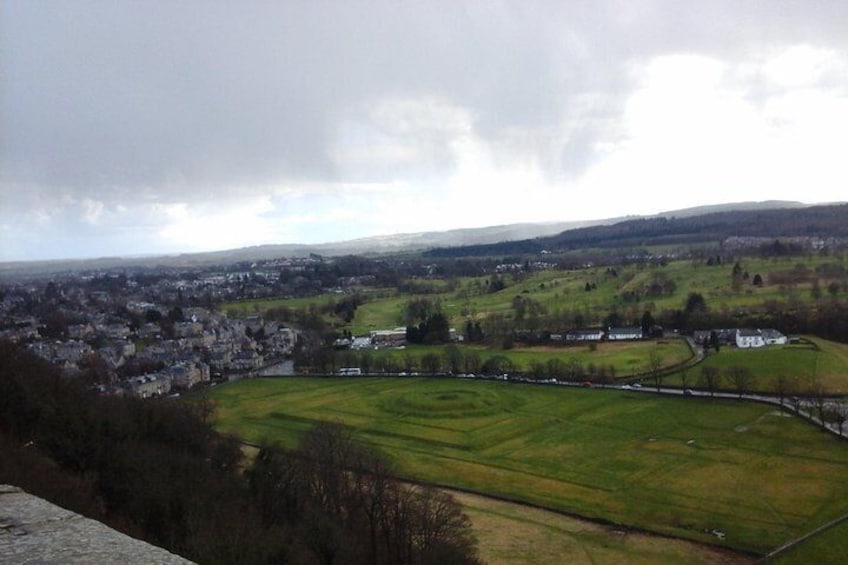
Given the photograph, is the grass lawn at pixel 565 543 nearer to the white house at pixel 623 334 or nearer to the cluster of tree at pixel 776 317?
the white house at pixel 623 334

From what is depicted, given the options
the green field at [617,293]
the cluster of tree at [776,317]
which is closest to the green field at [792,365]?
the cluster of tree at [776,317]

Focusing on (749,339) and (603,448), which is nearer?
(603,448)

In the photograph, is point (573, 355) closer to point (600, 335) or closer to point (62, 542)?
point (600, 335)

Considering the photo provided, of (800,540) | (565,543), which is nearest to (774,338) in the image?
(800,540)

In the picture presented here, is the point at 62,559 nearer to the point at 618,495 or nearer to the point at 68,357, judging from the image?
the point at 618,495

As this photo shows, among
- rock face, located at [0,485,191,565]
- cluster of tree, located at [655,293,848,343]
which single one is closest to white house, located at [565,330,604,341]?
cluster of tree, located at [655,293,848,343]

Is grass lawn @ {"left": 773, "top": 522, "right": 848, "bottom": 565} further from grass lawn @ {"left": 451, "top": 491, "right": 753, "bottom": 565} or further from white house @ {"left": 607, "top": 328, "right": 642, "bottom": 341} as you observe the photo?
white house @ {"left": 607, "top": 328, "right": 642, "bottom": 341}
